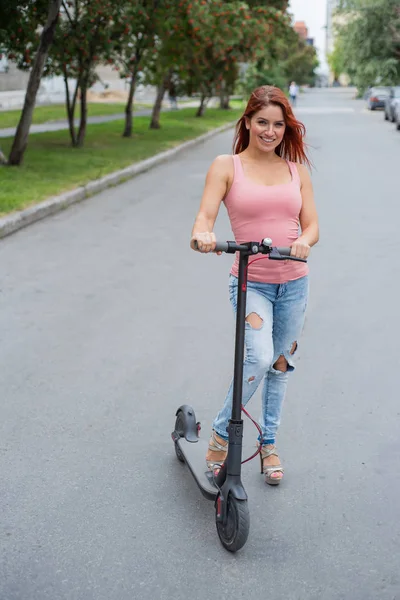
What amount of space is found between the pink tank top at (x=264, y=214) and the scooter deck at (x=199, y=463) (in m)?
0.84

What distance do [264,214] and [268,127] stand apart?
1.14 feet

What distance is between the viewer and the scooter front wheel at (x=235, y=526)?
3307mm

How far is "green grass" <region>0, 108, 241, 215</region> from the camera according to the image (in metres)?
13.1

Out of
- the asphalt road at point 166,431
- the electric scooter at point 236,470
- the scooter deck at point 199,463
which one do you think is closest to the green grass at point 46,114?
the asphalt road at point 166,431

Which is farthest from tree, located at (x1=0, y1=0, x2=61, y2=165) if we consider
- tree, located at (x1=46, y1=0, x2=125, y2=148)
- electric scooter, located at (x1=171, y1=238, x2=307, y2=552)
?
electric scooter, located at (x1=171, y1=238, x2=307, y2=552)

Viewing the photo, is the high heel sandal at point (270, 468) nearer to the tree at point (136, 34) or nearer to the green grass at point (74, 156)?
the green grass at point (74, 156)

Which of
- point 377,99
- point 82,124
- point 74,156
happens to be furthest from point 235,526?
point 377,99

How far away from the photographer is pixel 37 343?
244 inches

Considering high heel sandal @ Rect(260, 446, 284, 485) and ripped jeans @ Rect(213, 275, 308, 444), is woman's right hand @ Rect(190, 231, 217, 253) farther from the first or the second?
high heel sandal @ Rect(260, 446, 284, 485)

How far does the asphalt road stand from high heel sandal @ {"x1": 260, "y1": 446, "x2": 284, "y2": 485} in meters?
0.04

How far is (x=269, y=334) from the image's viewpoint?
12.2 feet

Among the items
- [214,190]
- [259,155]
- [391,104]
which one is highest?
[259,155]

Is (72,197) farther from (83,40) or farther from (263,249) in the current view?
(263,249)

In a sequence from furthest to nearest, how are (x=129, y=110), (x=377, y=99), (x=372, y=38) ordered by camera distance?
(x=372, y=38) → (x=377, y=99) → (x=129, y=110)
